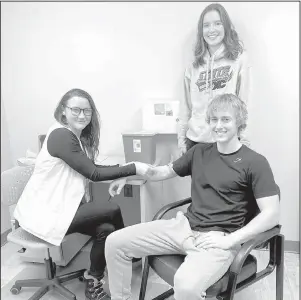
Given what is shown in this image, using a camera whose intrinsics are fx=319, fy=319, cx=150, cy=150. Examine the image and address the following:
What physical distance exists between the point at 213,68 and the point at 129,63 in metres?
0.76

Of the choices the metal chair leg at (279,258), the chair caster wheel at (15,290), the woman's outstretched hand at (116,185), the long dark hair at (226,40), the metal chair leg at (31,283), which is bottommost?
the chair caster wheel at (15,290)

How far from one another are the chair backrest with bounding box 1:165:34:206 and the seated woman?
0.30 feet

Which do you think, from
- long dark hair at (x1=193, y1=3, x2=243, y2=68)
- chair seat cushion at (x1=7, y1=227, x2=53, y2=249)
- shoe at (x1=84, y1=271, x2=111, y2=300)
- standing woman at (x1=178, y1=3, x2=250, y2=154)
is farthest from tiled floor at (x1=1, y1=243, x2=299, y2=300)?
long dark hair at (x1=193, y1=3, x2=243, y2=68)

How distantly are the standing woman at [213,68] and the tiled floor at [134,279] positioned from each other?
3.19ft

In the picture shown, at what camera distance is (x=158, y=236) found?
1.64m

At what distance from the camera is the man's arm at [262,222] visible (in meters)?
1.50

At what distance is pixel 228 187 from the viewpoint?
63.6 inches

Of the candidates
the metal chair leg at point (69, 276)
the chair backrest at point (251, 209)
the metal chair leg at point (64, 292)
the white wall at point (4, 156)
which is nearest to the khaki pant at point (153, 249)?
the chair backrest at point (251, 209)

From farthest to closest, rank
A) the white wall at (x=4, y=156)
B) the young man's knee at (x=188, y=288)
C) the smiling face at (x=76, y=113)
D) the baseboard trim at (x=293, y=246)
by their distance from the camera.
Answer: the white wall at (x=4, y=156), the baseboard trim at (x=293, y=246), the smiling face at (x=76, y=113), the young man's knee at (x=188, y=288)

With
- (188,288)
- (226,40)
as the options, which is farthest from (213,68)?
(188,288)

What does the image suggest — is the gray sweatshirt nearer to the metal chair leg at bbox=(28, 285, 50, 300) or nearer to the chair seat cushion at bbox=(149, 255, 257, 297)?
the chair seat cushion at bbox=(149, 255, 257, 297)

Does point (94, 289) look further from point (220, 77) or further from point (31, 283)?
point (220, 77)

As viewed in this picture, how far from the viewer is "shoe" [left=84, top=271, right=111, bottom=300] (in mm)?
1960

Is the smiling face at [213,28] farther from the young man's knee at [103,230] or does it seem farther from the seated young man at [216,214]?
the young man's knee at [103,230]
